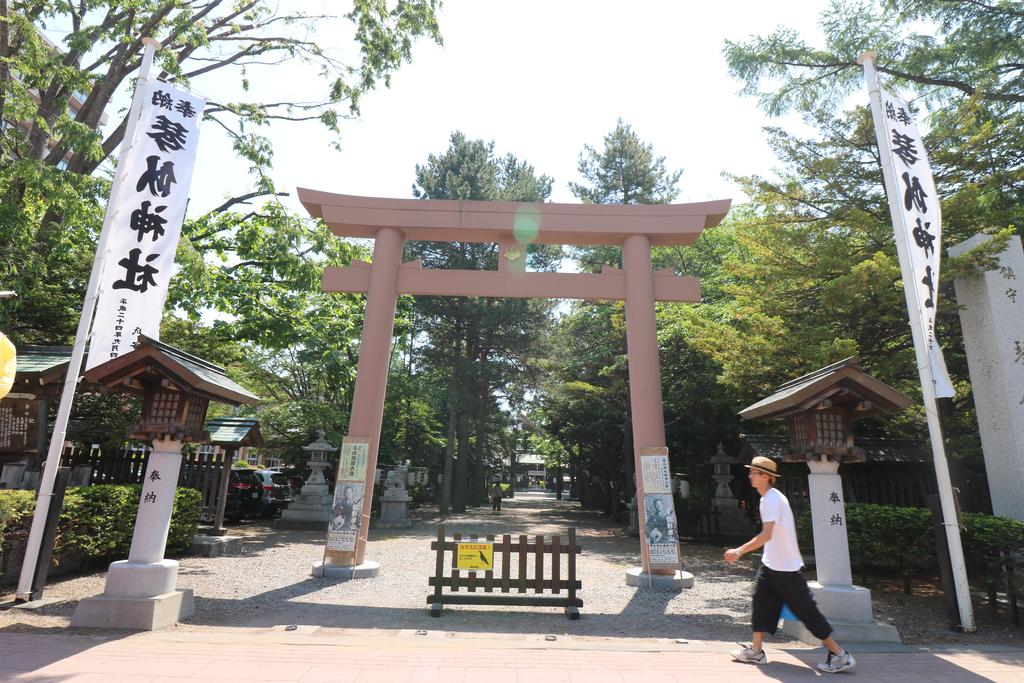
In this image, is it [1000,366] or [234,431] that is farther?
[234,431]

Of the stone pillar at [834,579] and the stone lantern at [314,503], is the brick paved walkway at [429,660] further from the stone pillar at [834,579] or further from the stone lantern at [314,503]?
the stone lantern at [314,503]

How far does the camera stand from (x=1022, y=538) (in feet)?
20.3

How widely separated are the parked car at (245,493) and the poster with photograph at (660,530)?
507 inches

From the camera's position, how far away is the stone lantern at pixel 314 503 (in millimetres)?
15367

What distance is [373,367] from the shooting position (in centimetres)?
896

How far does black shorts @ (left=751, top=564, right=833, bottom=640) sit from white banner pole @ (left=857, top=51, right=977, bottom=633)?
8.76ft

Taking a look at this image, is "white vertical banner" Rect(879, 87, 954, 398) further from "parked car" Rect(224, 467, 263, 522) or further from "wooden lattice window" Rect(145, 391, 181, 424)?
"parked car" Rect(224, 467, 263, 522)

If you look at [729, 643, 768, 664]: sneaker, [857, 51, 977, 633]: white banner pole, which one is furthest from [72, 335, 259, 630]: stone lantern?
[857, 51, 977, 633]: white banner pole

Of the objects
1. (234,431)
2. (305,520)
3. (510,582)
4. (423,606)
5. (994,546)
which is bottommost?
(423,606)

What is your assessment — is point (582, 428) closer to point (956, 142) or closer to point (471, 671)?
point (956, 142)

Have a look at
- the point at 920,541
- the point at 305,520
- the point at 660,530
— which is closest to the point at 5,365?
the point at 660,530

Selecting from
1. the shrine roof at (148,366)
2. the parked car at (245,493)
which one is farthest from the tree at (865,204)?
the parked car at (245,493)

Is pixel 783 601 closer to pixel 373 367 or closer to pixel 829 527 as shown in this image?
pixel 829 527

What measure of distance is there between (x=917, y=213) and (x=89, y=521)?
1201 centimetres
